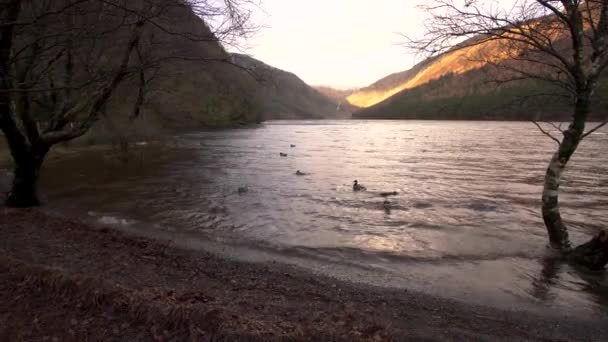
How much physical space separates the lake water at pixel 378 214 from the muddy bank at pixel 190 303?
1.46m

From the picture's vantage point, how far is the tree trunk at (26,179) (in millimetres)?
11535

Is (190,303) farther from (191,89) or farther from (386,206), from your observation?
(191,89)

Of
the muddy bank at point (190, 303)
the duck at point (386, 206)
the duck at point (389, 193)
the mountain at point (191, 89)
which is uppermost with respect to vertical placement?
the mountain at point (191, 89)

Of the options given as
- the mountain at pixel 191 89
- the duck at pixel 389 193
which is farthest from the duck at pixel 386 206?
the mountain at pixel 191 89

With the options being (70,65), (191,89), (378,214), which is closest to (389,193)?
(378,214)

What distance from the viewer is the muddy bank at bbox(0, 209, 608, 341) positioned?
14.6ft

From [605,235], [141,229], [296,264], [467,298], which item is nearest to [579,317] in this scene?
[467,298]

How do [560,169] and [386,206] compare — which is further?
[386,206]

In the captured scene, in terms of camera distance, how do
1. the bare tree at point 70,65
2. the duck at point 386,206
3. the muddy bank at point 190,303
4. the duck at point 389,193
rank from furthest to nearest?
the duck at point 389,193 → the duck at point 386,206 → the bare tree at point 70,65 → the muddy bank at point 190,303

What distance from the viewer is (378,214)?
15281 millimetres

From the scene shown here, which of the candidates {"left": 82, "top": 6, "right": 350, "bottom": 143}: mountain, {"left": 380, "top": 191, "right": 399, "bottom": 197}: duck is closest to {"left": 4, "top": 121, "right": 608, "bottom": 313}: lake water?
{"left": 380, "top": 191, "right": 399, "bottom": 197}: duck

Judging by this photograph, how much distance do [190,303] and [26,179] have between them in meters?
9.63

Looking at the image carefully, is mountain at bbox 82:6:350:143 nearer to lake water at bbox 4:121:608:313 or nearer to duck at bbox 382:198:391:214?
lake water at bbox 4:121:608:313

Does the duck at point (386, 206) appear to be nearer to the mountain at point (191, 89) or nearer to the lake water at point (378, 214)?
the lake water at point (378, 214)
